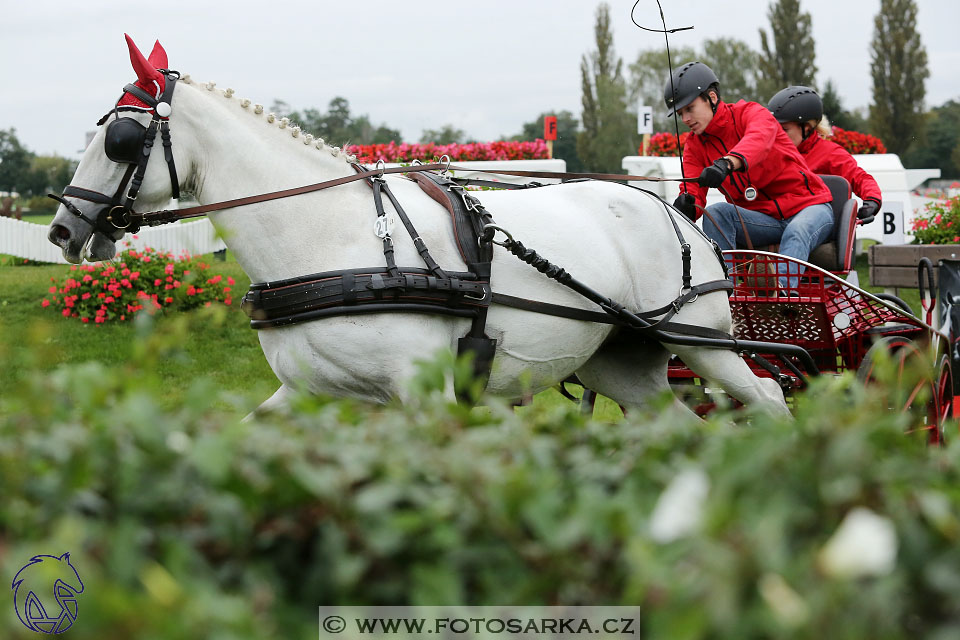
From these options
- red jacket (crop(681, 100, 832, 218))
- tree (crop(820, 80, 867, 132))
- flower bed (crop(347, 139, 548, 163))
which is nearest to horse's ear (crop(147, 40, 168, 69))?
red jacket (crop(681, 100, 832, 218))

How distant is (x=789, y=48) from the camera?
45312 millimetres

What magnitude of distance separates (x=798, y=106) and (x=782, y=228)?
1.18m

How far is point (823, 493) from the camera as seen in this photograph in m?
1.06

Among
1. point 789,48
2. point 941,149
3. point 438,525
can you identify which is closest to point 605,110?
point 789,48

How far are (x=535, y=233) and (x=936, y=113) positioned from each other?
81.6 m

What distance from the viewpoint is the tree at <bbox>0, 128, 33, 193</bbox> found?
5503 centimetres

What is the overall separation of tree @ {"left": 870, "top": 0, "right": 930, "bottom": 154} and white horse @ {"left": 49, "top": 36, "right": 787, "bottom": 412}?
46.4m

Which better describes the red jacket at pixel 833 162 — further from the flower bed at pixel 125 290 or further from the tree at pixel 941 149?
the tree at pixel 941 149

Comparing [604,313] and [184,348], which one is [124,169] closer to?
[604,313]

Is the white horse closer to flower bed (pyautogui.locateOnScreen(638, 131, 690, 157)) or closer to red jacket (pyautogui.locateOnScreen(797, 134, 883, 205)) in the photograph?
red jacket (pyautogui.locateOnScreen(797, 134, 883, 205))

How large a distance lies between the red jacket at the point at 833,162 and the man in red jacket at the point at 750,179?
954 mm

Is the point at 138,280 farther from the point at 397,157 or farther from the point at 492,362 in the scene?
the point at 492,362

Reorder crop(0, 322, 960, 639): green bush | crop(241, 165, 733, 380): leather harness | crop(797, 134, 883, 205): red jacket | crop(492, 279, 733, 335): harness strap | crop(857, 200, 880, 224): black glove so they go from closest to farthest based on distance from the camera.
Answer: crop(0, 322, 960, 639): green bush → crop(241, 165, 733, 380): leather harness → crop(492, 279, 733, 335): harness strap → crop(857, 200, 880, 224): black glove → crop(797, 134, 883, 205): red jacket

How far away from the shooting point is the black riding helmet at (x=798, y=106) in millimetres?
5852
